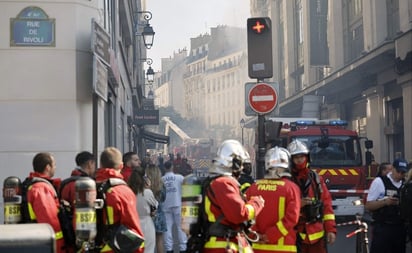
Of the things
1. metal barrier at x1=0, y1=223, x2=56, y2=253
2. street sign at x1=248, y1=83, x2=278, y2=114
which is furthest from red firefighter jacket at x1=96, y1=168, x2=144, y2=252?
street sign at x1=248, y1=83, x2=278, y2=114

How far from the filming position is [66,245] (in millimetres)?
6375

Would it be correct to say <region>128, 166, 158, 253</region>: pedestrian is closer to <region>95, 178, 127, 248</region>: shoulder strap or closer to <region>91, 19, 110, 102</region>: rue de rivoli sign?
<region>91, 19, 110, 102</region>: rue de rivoli sign

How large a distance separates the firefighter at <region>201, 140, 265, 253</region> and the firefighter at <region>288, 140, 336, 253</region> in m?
1.57

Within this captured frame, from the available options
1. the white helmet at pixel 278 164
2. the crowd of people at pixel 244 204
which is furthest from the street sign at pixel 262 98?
the white helmet at pixel 278 164

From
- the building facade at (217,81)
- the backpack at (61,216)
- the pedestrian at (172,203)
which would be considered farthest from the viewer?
the building facade at (217,81)

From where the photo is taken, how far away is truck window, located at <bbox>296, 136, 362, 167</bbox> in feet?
56.1

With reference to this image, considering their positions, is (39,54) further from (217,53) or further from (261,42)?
(217,53)

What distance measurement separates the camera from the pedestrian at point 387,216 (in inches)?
330

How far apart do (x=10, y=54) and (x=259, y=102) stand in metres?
3.96

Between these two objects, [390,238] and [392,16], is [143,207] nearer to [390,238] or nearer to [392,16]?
[390,238]

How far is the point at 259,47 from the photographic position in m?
→ 10.5

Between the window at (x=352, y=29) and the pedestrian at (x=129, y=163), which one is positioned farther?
the window at (x=352, y=29)

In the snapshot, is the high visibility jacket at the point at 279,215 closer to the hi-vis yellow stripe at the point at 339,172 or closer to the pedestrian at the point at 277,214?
the pedestrian at the point at 277,214

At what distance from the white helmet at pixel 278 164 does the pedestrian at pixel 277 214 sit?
0.01 metres
